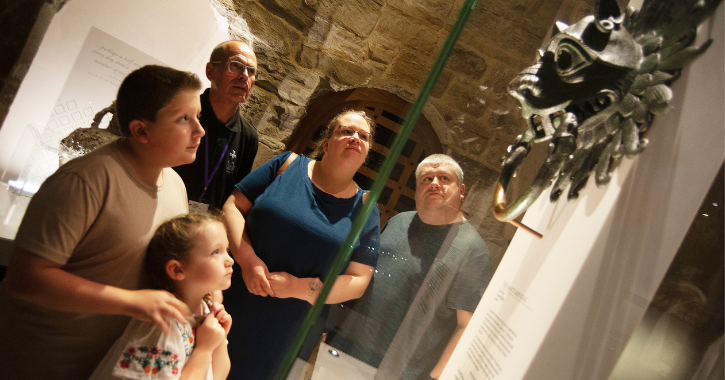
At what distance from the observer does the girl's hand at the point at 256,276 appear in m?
0.75

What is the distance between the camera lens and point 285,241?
0.77m

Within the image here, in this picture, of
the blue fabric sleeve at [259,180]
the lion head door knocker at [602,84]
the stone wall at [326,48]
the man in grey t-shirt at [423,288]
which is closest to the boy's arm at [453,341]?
the man in grey t-shirt at [423,288]

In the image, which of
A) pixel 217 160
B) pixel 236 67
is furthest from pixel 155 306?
pixel 236 67

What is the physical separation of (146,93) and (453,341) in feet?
2.01

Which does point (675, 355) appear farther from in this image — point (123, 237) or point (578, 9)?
point (123, 237)

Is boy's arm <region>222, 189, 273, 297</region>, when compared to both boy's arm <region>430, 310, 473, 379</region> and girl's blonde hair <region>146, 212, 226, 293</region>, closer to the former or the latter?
girl's blonde hair <region>146, 212, 226, 293</region>

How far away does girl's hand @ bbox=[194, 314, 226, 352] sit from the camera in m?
0.65

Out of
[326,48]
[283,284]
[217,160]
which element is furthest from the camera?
[326,48]

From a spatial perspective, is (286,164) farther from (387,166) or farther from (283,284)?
(387,166)

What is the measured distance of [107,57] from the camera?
1.31m

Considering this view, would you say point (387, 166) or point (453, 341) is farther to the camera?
point (453, 341)

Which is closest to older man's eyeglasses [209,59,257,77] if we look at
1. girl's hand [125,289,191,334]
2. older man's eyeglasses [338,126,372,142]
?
older man's eyeglasses [338,126,372,142]

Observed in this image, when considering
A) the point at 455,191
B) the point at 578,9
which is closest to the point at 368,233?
the point at 455,191

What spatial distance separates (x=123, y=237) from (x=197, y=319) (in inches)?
7.6
